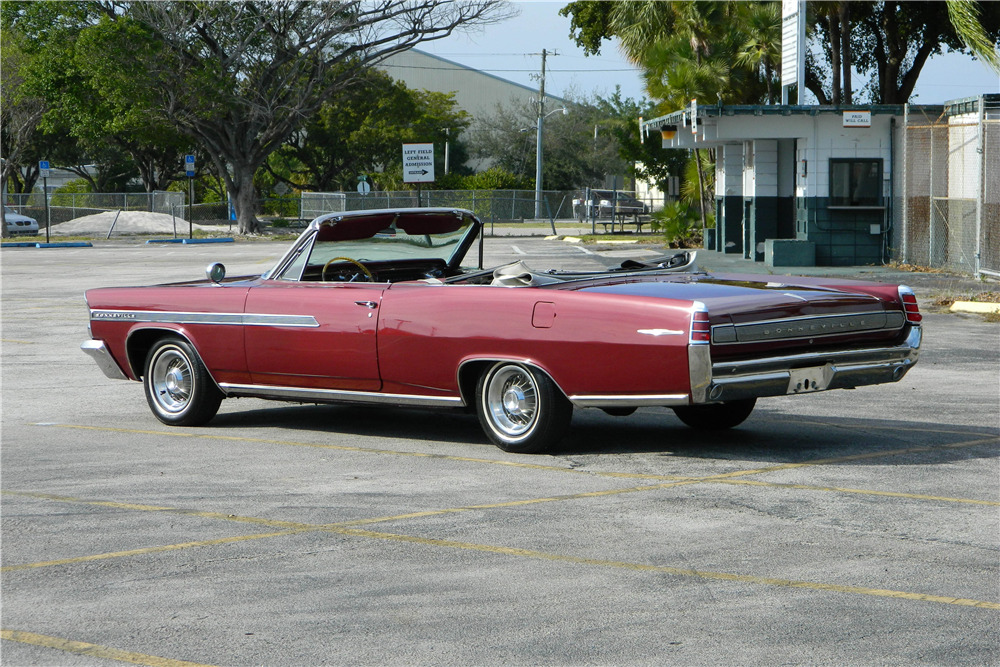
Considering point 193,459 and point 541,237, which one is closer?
point 193,459

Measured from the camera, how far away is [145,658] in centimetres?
411

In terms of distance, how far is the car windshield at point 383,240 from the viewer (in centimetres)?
852

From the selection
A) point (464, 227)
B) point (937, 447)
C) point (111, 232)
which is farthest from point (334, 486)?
point (111, 232)

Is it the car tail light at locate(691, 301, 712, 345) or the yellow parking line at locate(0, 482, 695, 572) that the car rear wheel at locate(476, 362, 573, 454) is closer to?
the yellow parking line at locate(0, 482, 695, 572)

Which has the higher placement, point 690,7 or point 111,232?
point 690,7

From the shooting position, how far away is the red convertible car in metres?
6.75

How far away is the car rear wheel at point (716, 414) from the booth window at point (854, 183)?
57.7ft

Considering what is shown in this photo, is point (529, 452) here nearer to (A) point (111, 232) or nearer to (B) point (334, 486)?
(B) point (334, 486)

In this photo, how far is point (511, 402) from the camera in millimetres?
7430

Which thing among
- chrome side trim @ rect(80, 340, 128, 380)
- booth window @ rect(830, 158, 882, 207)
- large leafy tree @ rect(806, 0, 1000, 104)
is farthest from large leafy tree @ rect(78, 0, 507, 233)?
chrome side trim @ rect(80, 340, 128, 380)

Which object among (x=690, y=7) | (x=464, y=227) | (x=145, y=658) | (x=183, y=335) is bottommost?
(x=145, y=658)

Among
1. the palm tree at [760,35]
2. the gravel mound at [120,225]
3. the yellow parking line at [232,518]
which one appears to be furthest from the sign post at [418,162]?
the yellow parking line at [232,518]

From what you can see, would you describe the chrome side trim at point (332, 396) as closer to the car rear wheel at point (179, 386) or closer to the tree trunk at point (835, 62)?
the car rear wheel at point (179, 386)

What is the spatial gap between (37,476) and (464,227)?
3.54 m
